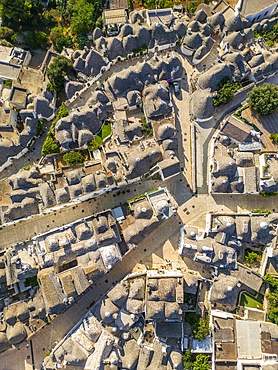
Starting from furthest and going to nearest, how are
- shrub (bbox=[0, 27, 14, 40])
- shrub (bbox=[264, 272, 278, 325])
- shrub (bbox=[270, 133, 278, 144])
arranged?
shrub (bbox=[0, 27, 14, 40]), shrub (bbox=[270, 133, 278, 144]), shrub (bbox=[264, 272, 278, 325])

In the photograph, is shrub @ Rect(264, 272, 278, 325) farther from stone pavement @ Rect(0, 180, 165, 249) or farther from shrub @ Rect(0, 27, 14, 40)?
shrub @ Rect(0, 27, 14, 40)

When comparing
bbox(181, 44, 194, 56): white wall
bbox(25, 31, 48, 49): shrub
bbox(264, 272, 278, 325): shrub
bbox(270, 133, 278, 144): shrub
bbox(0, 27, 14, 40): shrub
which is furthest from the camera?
bbox(0, 27, 14, 40): shrub

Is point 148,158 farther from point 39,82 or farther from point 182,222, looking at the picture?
point 39,82

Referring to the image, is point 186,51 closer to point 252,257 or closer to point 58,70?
point 58,70

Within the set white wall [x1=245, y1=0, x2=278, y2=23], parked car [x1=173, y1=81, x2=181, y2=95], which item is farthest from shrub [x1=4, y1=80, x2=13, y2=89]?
white wall [x1=245, y1=0, x2=278, y2=23]

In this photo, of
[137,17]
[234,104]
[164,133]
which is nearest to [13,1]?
[137,17]

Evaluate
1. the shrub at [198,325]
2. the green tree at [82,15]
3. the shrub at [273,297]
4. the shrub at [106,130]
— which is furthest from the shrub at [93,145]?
the shrub at [273,297]
